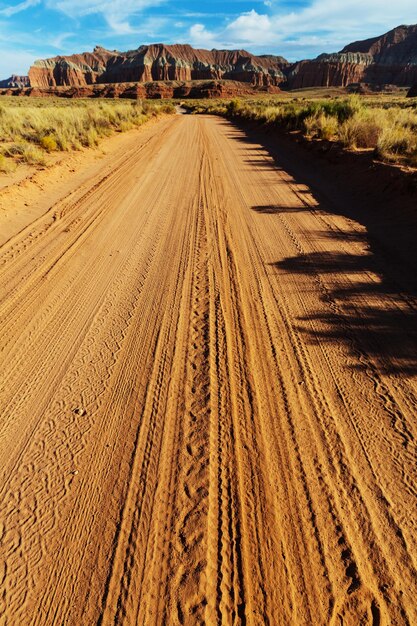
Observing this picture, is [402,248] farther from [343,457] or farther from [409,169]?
[343,457]

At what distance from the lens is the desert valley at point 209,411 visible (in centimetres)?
220

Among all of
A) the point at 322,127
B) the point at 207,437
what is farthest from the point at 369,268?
the point at 322,127

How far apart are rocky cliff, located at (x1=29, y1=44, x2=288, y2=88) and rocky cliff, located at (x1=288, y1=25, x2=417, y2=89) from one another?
1543cm

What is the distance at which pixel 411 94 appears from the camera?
5975cm

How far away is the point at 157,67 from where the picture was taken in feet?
504

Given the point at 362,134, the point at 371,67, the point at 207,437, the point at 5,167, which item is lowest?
the point at 207,437

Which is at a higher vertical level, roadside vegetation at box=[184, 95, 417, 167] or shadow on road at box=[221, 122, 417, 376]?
roadside vegetation at box=[184, 95, 417, 167]

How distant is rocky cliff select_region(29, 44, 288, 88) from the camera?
498 ft

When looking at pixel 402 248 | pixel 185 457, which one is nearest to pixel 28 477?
pixel 185 457

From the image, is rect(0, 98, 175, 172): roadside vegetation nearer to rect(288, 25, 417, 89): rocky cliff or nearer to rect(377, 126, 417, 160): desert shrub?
rect(377, 126, 417, 160): desert shrub

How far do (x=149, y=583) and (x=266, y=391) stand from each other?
189 centimetres

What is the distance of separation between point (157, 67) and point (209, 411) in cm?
18614

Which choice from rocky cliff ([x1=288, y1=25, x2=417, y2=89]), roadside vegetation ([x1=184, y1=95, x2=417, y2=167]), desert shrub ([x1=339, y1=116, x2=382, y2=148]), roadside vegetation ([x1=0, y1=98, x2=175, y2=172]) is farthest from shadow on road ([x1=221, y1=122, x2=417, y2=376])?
rocky cliff ([x1=288, y1=25, x2=417, y2=89])

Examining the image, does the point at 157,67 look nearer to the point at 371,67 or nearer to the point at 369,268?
the point at 371,67
